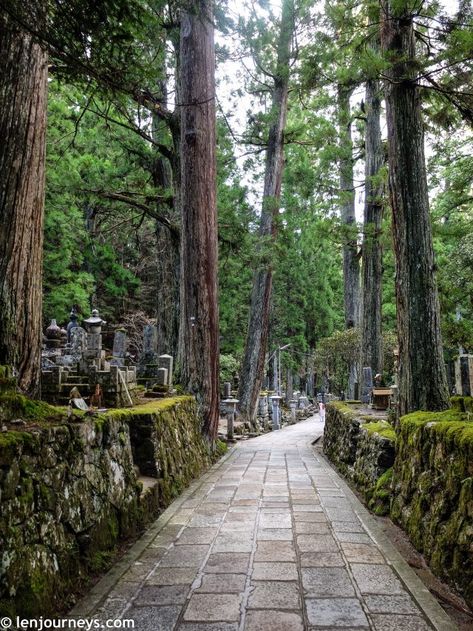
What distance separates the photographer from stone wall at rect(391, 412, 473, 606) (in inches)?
112

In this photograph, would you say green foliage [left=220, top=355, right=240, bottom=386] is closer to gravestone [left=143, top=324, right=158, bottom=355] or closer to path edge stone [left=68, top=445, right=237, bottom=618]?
gravestone [left=143, top=324, right=158, bottom=355]

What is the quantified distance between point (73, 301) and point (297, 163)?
911 cm

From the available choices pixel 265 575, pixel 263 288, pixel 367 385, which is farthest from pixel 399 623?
pixel 263 288

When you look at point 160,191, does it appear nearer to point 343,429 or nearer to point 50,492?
point 343,429

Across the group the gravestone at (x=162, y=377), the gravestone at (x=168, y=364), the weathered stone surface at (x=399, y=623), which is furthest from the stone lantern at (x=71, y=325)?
the weathered stone surface at (x=399, y=623)

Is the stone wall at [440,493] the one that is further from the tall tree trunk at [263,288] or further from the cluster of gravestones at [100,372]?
the tall tree trunk at [263,288]

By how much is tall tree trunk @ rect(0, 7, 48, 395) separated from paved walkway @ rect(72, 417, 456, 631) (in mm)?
1742

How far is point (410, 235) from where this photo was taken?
5707 mm

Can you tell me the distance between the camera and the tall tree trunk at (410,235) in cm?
545

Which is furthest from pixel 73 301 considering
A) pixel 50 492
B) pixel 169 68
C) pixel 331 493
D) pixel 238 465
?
pixel 50 492

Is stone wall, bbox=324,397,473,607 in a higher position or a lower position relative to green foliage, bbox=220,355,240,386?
lower

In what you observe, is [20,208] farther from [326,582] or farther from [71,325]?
[71,325]

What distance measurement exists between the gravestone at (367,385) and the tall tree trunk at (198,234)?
15.6ft

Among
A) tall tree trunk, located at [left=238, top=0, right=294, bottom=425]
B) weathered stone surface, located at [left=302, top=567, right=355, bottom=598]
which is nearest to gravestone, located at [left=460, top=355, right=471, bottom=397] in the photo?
weathered stone surface, located at [left=302, top=567, right=355, bottom=598]
